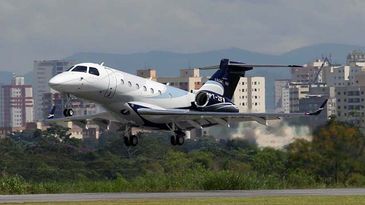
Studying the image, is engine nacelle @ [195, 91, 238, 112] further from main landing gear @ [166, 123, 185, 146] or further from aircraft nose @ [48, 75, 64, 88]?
aircraft nose @ [48, 75, 64, 88]

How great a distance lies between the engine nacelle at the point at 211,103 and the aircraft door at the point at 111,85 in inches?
288

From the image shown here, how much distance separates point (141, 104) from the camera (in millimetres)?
76188

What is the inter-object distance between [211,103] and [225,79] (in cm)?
515

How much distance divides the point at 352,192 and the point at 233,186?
9.79m

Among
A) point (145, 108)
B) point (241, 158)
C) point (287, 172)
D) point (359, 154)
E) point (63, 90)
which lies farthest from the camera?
point (241, 158)

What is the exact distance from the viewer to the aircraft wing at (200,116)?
7612cm

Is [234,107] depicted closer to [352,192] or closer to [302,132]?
[302,132]

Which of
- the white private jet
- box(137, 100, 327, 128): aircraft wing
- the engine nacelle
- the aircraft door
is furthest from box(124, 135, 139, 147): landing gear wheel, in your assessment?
the engine nacelle

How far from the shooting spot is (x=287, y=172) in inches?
3826

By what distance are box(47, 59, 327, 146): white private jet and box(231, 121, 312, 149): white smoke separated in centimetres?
265

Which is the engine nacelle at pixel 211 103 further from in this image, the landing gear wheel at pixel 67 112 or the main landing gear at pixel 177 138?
the landing gear wheel at pixel 67 112

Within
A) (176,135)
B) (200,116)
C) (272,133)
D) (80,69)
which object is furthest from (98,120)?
(272,133)

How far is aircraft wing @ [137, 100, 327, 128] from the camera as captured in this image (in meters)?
76.1

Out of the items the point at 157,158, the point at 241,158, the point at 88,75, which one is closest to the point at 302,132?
the point at 88,75
